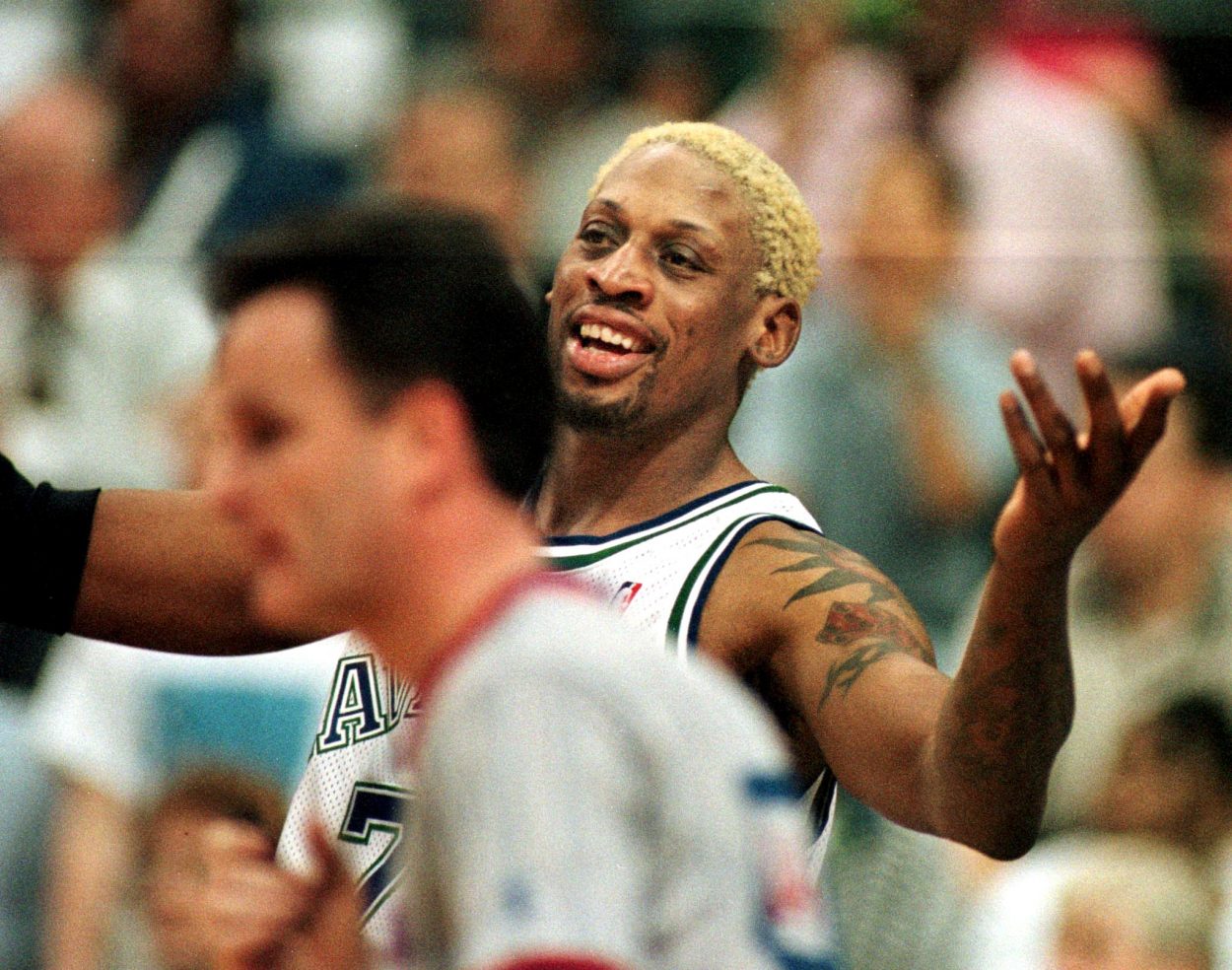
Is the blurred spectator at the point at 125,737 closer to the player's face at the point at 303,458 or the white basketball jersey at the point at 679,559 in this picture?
the white basketball jersey at the point at 679,559

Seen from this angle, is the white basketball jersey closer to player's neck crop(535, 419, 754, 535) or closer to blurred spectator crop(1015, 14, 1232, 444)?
player's neck crop(535, 419, 754, 535)

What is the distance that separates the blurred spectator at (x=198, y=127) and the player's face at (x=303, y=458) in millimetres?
5277

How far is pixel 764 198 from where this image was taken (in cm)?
392

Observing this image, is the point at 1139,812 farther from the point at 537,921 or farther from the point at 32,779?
the point at 537,921

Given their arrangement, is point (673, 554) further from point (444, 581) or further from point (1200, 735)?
point (1200, 735)

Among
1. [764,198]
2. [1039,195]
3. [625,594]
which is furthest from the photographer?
[1039,195]

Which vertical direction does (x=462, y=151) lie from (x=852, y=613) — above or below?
below

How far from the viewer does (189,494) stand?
152 inches

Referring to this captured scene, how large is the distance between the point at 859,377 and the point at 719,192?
2.80 metres

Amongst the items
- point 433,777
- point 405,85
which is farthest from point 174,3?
point 433,777

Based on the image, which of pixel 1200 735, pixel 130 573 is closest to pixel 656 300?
pixel 130 573

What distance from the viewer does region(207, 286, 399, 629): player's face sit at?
2.20 meters

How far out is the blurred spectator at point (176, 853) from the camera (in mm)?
5508

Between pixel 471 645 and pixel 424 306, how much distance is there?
350mm
